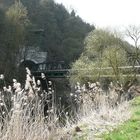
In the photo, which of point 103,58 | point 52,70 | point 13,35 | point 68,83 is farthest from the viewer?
point 52,70

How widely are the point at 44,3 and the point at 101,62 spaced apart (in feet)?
162

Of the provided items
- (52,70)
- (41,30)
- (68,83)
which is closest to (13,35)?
(52,70)

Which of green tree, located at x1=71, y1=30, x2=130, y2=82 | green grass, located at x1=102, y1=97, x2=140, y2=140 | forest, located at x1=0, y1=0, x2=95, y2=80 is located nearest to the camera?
green grass, located at x1=102, y1=97, x2=140, y2=140

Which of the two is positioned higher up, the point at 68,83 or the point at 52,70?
the point at 52,70

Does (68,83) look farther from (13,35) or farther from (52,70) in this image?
(52,70)

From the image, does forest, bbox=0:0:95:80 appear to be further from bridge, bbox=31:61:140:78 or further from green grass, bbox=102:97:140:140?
green grass, bbox=102:97:140:140

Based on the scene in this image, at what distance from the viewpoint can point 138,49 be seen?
3162cm

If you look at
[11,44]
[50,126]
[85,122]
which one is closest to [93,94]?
[85,122]

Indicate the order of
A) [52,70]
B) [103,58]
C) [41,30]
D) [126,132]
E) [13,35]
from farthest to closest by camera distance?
[41,30]
[52,70]
[13,35]
[103,58]
[126,132]

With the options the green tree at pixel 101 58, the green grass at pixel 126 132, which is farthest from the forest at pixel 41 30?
the green grass at pixel 126 132

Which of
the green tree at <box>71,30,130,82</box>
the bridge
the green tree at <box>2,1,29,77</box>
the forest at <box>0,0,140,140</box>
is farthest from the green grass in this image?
the bridge

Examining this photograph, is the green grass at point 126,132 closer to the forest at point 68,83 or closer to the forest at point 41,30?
the forest at point 68,83

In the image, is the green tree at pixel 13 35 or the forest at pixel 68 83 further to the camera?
the green tree at pixel 13 35

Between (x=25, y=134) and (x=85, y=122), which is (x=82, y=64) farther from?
(x=25, y=134)
